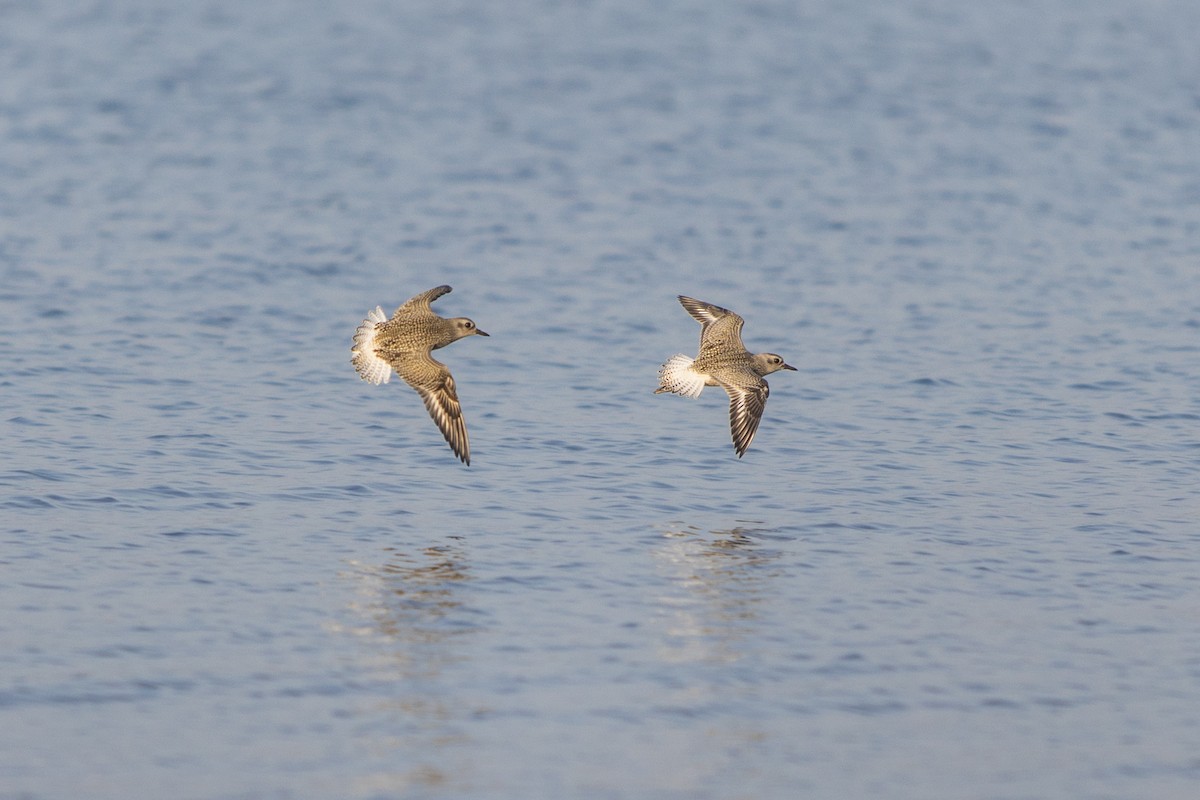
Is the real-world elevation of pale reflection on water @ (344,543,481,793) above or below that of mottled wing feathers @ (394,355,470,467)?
below

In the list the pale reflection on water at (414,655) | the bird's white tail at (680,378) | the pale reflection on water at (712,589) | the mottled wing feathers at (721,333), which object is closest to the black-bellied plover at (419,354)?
the pale reflection on water at (414,655)

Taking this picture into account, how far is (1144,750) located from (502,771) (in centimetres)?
383

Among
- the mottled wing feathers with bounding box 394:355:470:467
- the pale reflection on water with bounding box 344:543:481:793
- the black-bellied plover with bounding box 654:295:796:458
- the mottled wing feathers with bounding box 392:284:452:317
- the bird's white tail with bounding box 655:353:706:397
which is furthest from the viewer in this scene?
the bird's white tail with bounding box 655:353:706:397

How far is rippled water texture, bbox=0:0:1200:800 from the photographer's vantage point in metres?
10.3

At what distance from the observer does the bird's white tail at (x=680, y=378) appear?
15883 millimetres

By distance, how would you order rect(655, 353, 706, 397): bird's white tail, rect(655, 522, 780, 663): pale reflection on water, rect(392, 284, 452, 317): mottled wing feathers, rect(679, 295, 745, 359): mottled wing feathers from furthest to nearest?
rect(679, 295, 745, 359): mottled wing feathers → rect(655, 353, 706, 397): bird's white tail → rect(392, 284, 452, 317): mottled wing feathers → rect(655, 522, 780, 663): pale reflection on water

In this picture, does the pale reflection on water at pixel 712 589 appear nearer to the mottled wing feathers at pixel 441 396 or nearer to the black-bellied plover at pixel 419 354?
the mottled wing feathers at pixel 441 396

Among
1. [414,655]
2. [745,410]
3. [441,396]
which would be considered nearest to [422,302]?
[441,396]

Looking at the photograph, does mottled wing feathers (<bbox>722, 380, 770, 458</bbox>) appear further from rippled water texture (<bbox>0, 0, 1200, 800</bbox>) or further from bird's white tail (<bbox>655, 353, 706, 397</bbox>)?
rippled water texture (<bbox>0, 0, 1200, 800</bbox>)

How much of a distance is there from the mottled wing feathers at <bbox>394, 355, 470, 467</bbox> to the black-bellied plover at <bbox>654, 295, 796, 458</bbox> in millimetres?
1882

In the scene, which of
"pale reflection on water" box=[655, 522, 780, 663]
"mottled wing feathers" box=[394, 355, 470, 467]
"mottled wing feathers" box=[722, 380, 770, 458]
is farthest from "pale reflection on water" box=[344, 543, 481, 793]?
"mottled wing feathers" box=[722, 380, 770, 458]

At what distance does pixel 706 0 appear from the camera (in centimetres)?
4516

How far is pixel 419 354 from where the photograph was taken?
49.5 ft

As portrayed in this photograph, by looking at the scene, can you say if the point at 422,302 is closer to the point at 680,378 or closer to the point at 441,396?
the point at 441,396
